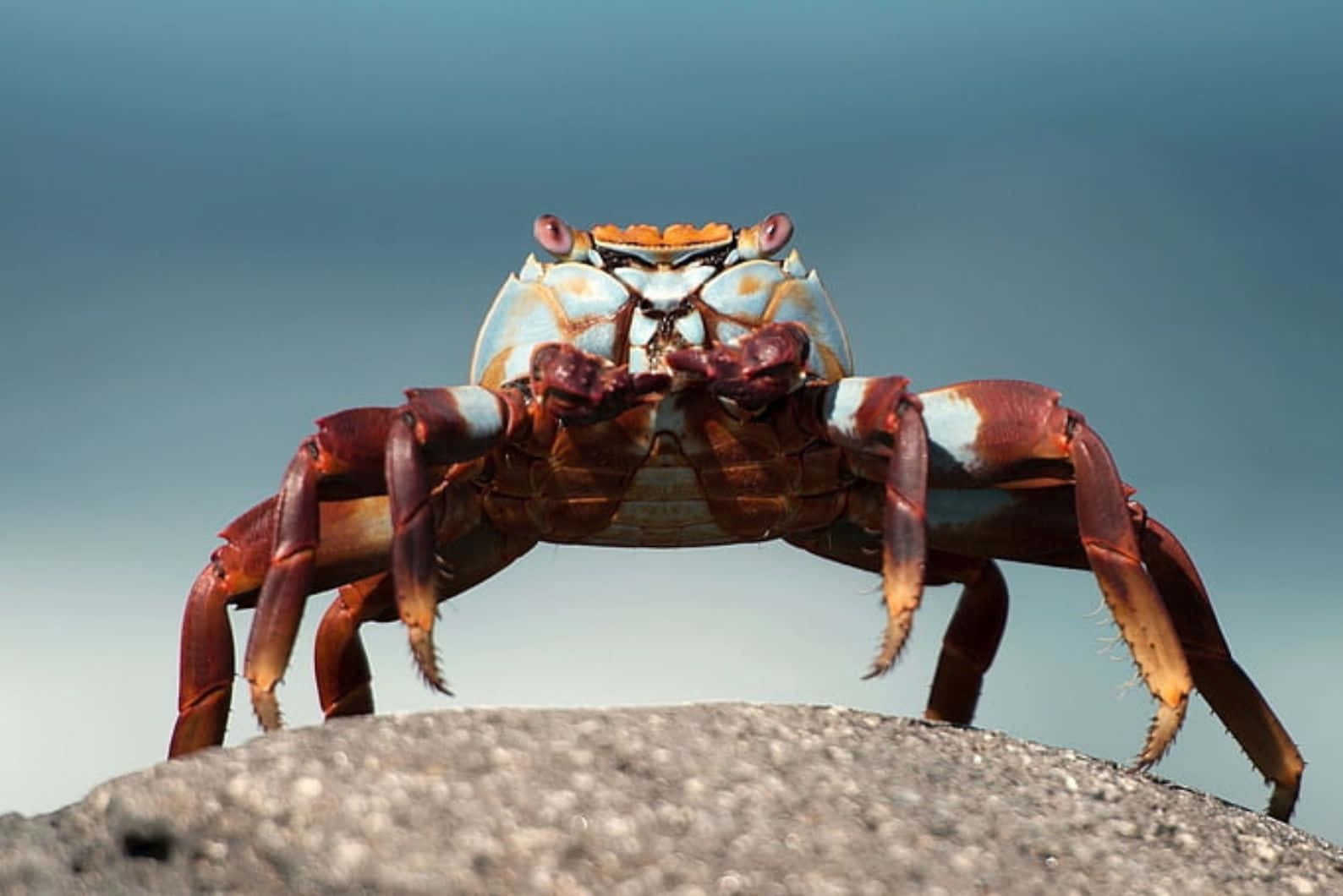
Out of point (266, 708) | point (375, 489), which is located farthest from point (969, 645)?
point (266, 708)

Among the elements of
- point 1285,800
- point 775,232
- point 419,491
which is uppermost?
point 775,232

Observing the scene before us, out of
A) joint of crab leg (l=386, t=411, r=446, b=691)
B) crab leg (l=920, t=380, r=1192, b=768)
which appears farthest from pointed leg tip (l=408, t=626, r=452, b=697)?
crab leg (l=920, t=380, r=1192, b=768)

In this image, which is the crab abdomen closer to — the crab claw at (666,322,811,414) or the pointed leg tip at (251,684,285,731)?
the crab claw at (666,322,811,414)

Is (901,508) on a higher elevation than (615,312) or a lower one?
lower

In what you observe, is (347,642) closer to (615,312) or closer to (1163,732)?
(615,312)

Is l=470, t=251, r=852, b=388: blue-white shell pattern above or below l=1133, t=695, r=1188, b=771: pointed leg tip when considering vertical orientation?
above
